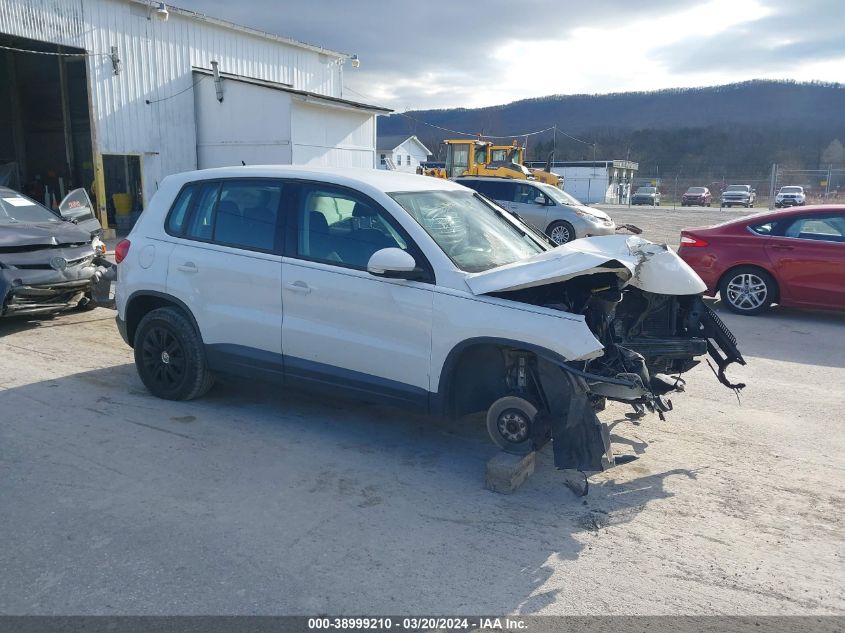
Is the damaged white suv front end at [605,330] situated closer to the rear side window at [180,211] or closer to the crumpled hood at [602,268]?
the crumpled hood at [602,268]

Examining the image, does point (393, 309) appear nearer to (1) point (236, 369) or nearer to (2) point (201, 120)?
(1) point (236, 369)

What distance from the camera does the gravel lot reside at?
3.15 meters

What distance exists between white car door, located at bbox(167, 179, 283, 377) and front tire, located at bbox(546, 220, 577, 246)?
13262 mm

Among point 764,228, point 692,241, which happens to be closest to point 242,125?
point 692,241

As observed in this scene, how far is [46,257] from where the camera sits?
794cm

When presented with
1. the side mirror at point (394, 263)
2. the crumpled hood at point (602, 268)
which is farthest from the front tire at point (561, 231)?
the side mirror at point (394, 263)

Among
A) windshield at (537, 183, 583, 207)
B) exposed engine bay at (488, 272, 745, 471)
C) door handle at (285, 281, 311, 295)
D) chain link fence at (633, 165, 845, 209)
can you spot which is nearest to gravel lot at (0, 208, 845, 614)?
exposed engine bay at (488, 272, 745, 471)

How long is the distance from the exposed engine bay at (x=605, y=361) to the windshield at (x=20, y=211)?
23.3 feet

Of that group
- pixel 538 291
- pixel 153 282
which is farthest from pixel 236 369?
pixel 538 291

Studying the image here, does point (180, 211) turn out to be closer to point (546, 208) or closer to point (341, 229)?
point (341, 229)

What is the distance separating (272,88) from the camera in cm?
2016

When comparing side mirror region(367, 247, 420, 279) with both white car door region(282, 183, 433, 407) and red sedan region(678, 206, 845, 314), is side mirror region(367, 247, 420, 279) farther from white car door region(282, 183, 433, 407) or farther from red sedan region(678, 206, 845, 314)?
red sedan region(678, 206, 845, 314)

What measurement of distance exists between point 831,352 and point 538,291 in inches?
202

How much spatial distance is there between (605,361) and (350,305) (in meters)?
1.70
